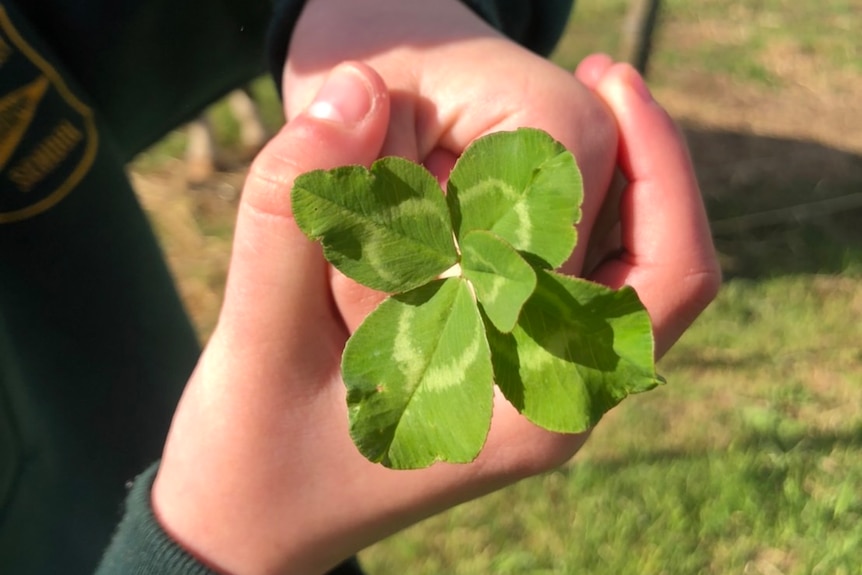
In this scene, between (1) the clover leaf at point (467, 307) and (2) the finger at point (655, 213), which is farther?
(2) the finger at point (655, 213)

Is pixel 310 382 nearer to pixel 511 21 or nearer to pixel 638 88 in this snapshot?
pixel 638 88

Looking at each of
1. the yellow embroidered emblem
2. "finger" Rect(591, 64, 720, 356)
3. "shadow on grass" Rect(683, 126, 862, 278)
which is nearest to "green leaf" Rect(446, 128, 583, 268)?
"finger" Rect(591, 64, 720, 356)

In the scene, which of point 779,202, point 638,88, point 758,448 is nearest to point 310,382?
point 638,88

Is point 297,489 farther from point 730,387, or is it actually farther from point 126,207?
point 730,387

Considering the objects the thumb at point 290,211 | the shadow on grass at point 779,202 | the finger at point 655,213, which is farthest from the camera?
the shadow on grass at point 779,202

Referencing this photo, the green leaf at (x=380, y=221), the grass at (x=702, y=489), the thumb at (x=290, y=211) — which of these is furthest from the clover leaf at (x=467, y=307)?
the grass at (x=702, y=489)

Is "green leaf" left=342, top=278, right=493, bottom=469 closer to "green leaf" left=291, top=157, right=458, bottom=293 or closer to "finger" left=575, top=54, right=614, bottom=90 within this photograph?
"green leaf" left=291, top=157, right=458, bottom=293

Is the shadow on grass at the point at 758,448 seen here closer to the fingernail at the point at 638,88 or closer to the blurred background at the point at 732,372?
the blurred background at the point at 732,372

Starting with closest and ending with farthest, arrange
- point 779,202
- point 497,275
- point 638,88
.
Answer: point 497,275 < point 638,88 < point 779,202
